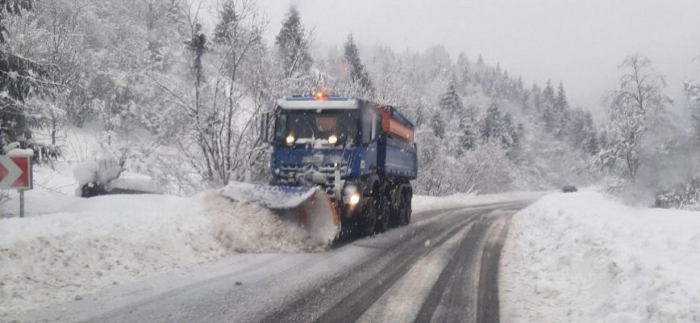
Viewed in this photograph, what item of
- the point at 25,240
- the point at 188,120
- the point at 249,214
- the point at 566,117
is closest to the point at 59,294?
the point at 25,240

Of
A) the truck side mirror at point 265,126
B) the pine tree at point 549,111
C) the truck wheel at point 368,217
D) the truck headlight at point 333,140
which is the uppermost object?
the pine tree at point 549,111

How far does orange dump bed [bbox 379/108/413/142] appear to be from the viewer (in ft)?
42.5

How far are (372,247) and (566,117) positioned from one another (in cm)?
11839

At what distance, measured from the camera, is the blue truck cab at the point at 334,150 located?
10961 millimetres

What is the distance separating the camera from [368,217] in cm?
1200

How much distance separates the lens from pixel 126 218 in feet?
27.1

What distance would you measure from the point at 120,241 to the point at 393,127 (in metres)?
8.22

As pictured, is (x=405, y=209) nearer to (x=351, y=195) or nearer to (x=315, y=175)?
(x=351, y=195)

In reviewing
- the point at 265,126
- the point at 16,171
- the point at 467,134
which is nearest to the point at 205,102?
the point at 265,126

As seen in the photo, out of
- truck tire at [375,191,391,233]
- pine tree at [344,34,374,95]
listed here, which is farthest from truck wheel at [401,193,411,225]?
pine tree at [344,34,374,95]

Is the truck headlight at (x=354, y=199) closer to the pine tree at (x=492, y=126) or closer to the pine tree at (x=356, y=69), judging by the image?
the pine tree at (x=356, y=69)

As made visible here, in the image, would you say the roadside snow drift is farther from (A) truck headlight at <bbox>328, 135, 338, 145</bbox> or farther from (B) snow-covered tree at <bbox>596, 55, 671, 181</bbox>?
(B) snow-covered tree at <bbox>596, 55, 671, 181</bbox>

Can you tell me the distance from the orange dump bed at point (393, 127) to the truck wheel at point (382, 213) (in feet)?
5.62

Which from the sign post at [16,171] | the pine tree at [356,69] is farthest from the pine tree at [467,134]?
the sign post at [16,171]
